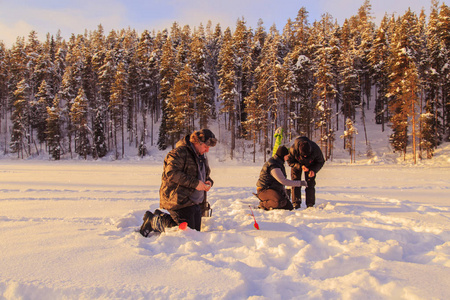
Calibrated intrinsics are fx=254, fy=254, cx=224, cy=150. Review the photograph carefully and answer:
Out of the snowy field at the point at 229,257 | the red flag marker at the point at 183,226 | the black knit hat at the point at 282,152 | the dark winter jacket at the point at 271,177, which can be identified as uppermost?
the black knit hat at the point at 282,152

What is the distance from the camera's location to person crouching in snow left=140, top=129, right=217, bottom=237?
12.1 ft

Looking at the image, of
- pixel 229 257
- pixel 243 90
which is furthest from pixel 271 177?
pixel 243 90

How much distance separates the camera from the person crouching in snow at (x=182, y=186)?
3674 mm

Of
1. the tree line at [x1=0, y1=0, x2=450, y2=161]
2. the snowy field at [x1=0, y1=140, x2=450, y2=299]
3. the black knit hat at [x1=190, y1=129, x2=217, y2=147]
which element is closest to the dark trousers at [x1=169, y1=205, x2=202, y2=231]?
the snowy field at [x1=0, y1=140, x2=450, y2=299]

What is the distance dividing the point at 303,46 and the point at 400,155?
74.3 feet

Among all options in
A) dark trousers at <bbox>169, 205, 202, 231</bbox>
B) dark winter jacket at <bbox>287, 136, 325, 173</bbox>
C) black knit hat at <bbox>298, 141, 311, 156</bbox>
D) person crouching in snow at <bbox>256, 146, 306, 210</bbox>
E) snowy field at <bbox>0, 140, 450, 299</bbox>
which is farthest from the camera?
dark winter jacket at <bbox>287, 136, 325, 173</bbox>

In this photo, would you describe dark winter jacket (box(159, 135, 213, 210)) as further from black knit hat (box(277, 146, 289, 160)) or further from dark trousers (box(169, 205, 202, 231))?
black knit hat (box(277, 146, 289, 160))

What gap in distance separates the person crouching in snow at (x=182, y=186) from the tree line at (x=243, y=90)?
24726 millimetres

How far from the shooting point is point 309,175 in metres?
6.10

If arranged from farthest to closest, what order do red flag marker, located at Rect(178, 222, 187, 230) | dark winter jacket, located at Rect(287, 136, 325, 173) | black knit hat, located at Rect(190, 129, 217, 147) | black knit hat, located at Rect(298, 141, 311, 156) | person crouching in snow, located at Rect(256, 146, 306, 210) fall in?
dark winter jacket, located at Rect(287, 136, 325, 173) < black knit hat, located at Rect(298, 141, 311, 156) < person crouching in snow, located at Rect(256, 146, 306, 210) < black knit hat, located at Rect(190, 129, 217, 147) < red flag marker, located at Rect(178, 222, 187, 230)

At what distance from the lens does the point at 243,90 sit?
124ft

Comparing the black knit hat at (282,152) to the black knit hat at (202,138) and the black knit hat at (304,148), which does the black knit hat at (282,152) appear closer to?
the black knit hat at (304,148)

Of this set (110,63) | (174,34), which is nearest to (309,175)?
(110,63)

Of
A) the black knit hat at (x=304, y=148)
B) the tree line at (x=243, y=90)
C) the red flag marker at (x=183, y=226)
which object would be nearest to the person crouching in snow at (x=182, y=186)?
the red flag marker at (x=183, y=226)
